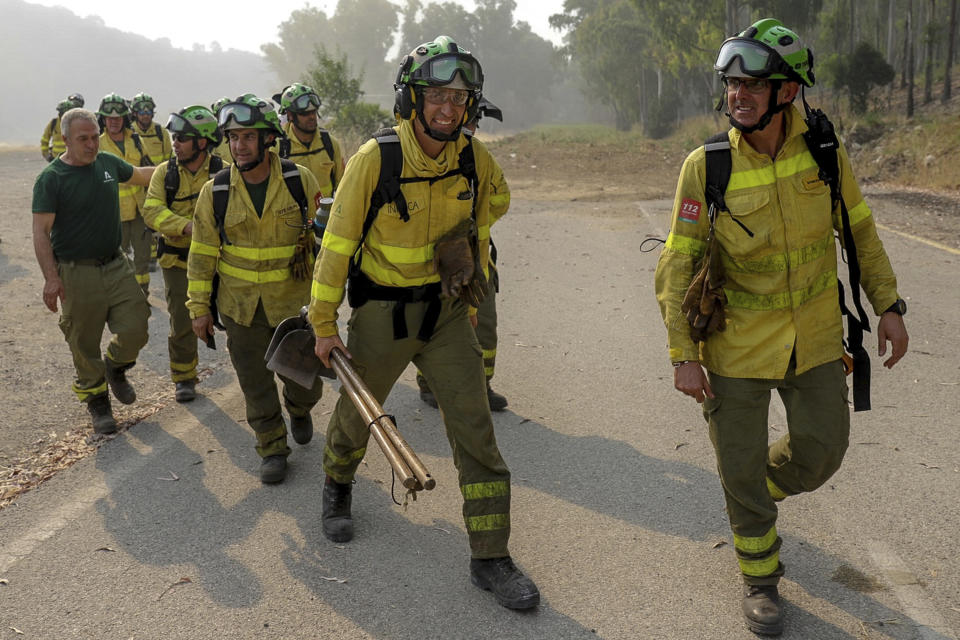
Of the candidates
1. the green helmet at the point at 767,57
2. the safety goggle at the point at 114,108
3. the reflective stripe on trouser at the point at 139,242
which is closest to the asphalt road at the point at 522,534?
the green helmet at the point at 767,57

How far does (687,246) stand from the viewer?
144 inches

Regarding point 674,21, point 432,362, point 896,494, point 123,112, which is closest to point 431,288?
point 432,362

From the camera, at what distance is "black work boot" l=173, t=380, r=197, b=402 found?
6.99m

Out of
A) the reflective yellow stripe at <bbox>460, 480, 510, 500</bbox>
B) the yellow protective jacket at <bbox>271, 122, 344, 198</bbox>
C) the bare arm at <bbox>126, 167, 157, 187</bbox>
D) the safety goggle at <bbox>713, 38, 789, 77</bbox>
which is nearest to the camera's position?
the safety goggle at <bbox>713, 38, 789, 77</bbox>

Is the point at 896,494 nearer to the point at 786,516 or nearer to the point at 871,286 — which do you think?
the point at 786,516

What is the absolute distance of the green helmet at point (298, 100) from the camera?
329 inches

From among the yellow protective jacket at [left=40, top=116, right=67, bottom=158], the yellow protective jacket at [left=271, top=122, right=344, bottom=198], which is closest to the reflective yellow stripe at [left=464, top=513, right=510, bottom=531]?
the yellow protective jacket at [left=271, top=122, right=344, bottom=198]

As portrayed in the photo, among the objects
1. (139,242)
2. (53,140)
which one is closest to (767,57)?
(139,242)

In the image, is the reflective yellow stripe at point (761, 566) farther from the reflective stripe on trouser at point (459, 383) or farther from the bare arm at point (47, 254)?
the bare arm at point (47, 254)

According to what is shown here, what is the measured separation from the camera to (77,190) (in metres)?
6.22

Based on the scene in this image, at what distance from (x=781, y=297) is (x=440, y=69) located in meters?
1.71

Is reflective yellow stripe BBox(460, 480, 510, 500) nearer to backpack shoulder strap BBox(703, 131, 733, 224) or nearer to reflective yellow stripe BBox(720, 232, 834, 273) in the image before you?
reflective yellow stripe BBox(720, 232, 834, 273)

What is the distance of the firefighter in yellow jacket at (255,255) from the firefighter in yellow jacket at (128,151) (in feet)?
17.7

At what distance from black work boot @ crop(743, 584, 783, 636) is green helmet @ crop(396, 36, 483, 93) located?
95.1 inches
